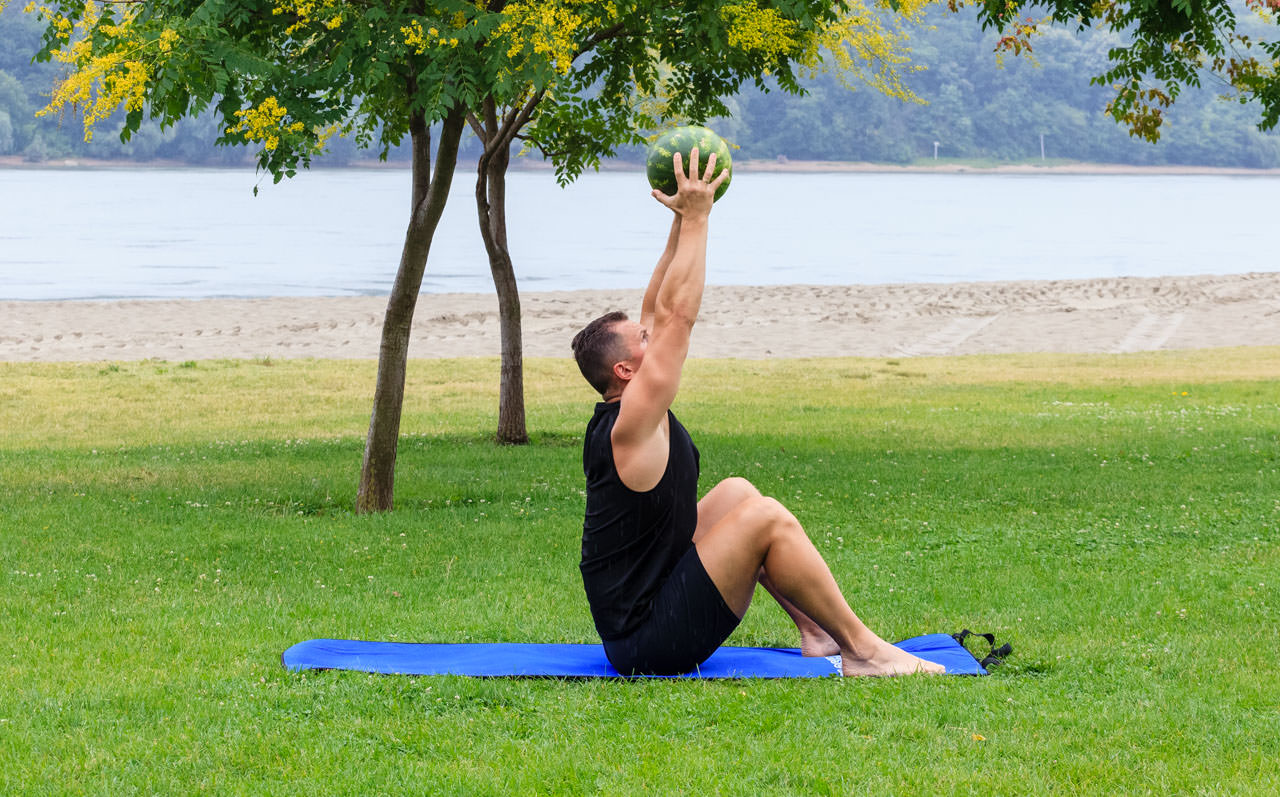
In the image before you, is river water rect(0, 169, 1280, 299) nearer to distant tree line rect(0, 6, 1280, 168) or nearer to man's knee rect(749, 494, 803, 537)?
distant tree line rect(0, 6, 1280, 168)

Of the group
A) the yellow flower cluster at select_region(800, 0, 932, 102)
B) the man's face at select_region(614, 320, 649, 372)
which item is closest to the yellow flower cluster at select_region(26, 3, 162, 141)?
the man's face at select_region(614, 320, 649, 372)

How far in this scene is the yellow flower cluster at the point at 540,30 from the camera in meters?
8.18

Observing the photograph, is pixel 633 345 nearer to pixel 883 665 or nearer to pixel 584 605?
pixel 883 665

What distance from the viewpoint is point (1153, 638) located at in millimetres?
6047

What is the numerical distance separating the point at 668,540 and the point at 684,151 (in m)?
1.49

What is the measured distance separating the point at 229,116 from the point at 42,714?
398 centimetres

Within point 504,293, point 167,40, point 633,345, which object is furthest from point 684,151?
point 504,293

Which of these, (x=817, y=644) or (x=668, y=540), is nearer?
(x=668, y=540)

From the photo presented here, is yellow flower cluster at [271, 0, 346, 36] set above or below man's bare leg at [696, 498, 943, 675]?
above

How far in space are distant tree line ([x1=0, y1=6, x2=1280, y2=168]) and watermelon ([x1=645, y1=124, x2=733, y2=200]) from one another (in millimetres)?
99155

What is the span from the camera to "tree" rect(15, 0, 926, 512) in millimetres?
7652

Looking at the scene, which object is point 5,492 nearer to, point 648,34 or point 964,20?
point 648,34

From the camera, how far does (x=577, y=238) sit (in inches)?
2478

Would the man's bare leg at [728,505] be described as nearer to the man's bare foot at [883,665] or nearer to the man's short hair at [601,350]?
the man's bare foot at [883,665]
